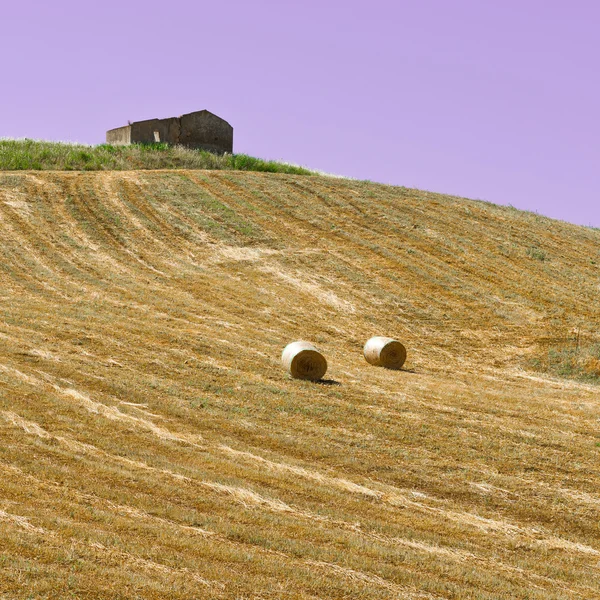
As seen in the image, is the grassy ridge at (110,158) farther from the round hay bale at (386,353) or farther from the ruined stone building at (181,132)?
the round hay bale at (386,353)

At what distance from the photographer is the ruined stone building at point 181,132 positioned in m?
50.7

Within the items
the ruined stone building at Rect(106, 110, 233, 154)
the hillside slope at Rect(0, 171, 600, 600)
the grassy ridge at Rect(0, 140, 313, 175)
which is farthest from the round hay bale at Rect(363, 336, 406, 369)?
the ruined stone building at Rect(106, 110, 233, 154)

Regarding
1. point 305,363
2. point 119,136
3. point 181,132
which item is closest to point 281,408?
point 305,363

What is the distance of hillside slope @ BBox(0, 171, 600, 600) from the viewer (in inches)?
369

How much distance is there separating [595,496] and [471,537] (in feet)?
11.2

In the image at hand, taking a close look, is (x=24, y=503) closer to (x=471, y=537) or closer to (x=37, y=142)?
(x=471, y=537)

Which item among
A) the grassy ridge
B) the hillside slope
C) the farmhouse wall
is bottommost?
the hillside slope

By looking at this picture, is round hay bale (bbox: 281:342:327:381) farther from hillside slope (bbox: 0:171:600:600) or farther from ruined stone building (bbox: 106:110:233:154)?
ruined stone building (bbox: 106:110:233:154)

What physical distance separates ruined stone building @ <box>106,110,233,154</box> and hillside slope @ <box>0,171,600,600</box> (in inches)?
501

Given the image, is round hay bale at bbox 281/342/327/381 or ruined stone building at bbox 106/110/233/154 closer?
round hay bale at bbox 281/342/327/381

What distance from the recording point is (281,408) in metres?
16.8

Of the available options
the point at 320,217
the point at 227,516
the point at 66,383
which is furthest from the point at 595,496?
the point at 320,217

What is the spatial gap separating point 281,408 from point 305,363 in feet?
8.76

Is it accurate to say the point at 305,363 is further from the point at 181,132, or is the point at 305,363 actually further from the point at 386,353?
the point at 181,132
